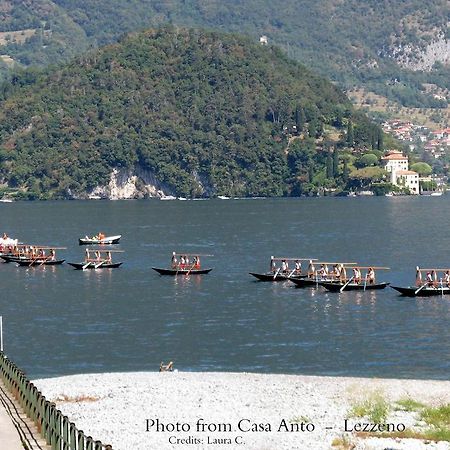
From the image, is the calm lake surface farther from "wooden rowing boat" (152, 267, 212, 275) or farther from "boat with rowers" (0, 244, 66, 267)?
"boat with rowers" (0, 244, 66, 267)

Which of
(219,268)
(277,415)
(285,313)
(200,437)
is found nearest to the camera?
(200,437)

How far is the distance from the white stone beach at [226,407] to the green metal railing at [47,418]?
348cm

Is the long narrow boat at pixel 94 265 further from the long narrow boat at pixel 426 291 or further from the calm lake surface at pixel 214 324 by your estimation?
the long narrow boat at pixel 426 291

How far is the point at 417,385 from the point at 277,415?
11382 millimetres

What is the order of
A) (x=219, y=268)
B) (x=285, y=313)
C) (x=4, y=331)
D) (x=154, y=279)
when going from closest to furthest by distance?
(x=4, y=331)
(x=285, y=313)
(x=154, y=279)
(x=219, y=268)

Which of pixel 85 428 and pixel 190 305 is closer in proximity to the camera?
pixel 85 428

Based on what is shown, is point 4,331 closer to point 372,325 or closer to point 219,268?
point 372,325

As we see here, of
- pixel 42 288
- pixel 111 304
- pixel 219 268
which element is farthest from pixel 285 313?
pixel 219 268

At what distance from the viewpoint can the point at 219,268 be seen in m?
146

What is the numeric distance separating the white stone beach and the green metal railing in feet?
11.4

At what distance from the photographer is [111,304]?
109m

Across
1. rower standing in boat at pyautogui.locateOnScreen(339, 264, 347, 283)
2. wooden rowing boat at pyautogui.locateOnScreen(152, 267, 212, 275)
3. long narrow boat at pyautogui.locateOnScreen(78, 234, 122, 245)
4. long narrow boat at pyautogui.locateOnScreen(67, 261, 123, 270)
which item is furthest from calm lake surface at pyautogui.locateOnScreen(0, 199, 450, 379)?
long narrow boat at pyautogui.locateOnScreen(78, 234, 122, 245)

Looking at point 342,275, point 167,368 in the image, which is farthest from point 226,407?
point 342,275

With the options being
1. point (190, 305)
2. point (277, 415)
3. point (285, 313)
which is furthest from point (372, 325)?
point (277, 415)
